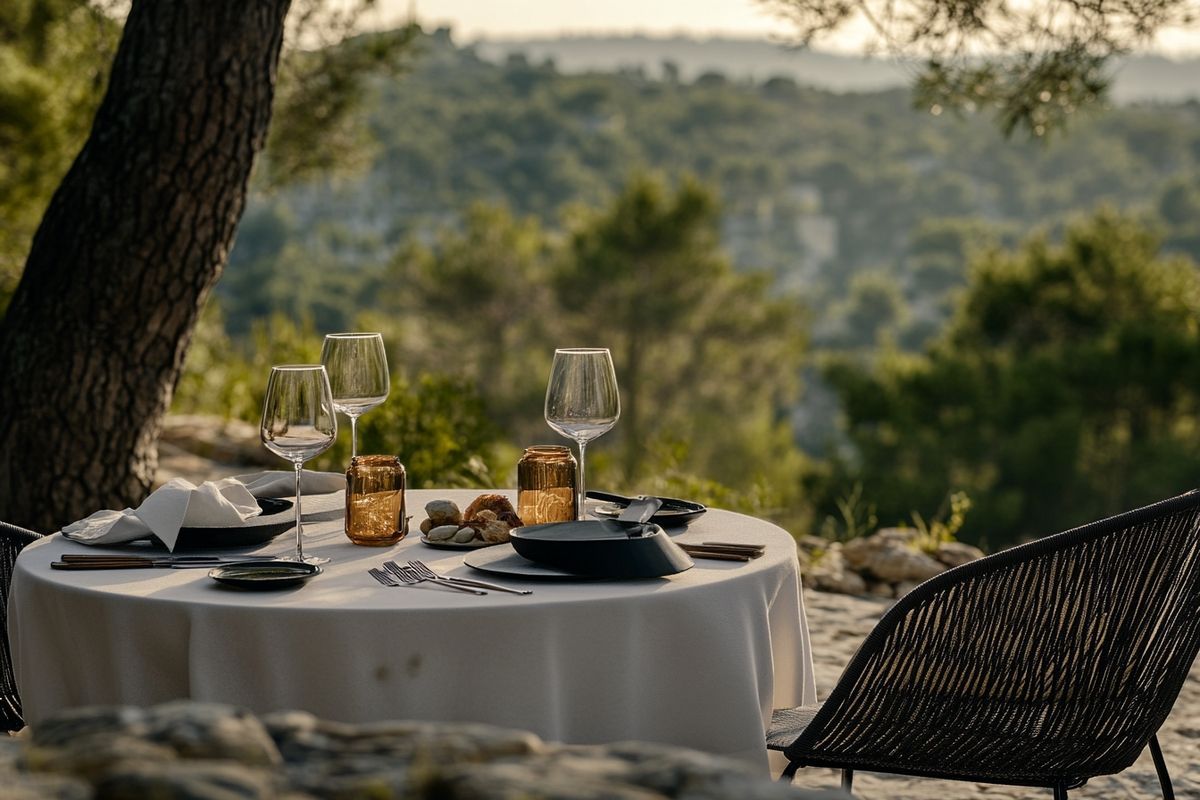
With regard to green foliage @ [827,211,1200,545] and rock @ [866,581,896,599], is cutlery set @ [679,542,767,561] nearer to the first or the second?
rock @ [866,581,896,599]

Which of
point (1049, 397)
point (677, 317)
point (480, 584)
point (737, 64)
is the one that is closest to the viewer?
point (480, 584)

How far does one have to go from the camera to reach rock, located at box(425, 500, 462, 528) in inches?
100

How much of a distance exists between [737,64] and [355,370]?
140 ft

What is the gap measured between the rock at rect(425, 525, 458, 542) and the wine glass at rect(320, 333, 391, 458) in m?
0.30

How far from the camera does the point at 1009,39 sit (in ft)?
18.3

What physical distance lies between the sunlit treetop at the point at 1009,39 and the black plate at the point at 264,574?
150 inches

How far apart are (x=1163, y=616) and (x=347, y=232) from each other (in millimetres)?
29101

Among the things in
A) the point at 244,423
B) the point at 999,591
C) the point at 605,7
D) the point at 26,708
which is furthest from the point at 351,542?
the point at 605,7

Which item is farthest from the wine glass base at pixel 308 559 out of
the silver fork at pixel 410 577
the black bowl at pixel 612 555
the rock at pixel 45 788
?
the rock at pixel 45 788

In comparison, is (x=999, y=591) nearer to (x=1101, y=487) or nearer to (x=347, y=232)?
(x=1101, y=487)

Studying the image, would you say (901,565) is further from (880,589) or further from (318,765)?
(318,765)

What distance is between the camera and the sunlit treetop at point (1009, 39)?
5.36 meters

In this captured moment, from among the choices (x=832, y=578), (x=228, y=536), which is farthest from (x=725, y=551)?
(x=832, y=578)

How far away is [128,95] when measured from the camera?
14.1 ft
